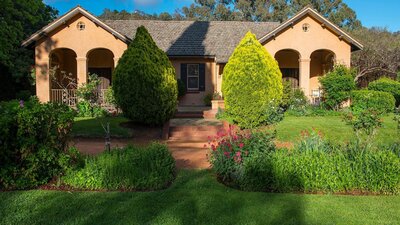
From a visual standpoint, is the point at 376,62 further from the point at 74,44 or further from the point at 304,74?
the point at 74,44

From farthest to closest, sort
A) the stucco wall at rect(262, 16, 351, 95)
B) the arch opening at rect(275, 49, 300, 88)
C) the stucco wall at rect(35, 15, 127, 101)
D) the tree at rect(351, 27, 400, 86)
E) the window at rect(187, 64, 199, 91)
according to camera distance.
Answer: the tree at rect(351, 27, 400, 86)
the arch opening at rect(275, 49, 300, 88)
the window at rect(187, 64, 199, 91)
the stucco wall at rect(262, 16, 351, 95)
the stucco wall at rect(35, 15, 127, 101)

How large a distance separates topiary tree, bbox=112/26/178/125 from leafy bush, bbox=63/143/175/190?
19.1 feet

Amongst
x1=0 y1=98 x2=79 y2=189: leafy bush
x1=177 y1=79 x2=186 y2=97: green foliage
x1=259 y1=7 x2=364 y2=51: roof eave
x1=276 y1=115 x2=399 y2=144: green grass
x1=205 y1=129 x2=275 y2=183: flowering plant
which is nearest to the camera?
x1=0 y1=98 x2=79 y2=189: leafy bush

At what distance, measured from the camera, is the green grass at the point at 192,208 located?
15.8ft

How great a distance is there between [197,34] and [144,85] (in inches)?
469

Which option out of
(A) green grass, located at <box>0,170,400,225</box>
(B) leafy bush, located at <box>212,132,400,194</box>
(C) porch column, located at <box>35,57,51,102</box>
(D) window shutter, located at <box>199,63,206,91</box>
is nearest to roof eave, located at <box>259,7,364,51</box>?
(D) window shutter, located at <box>199,63,206,91</box>

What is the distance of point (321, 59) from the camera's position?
22188mm

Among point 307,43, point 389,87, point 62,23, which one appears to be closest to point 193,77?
point 307,43

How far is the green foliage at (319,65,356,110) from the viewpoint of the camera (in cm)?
1748

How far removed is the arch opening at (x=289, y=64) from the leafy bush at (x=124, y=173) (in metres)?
17.0

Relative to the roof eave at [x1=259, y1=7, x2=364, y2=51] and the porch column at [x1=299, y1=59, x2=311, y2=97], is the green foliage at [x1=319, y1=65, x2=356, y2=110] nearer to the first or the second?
the porch column at [x1=299, y1=59, x2=311, y2=97]

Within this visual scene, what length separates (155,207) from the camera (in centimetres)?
527

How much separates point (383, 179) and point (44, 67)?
55.5 feet

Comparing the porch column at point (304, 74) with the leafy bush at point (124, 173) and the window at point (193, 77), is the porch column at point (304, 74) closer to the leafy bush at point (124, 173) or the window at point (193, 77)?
the window at point (193, 77)
